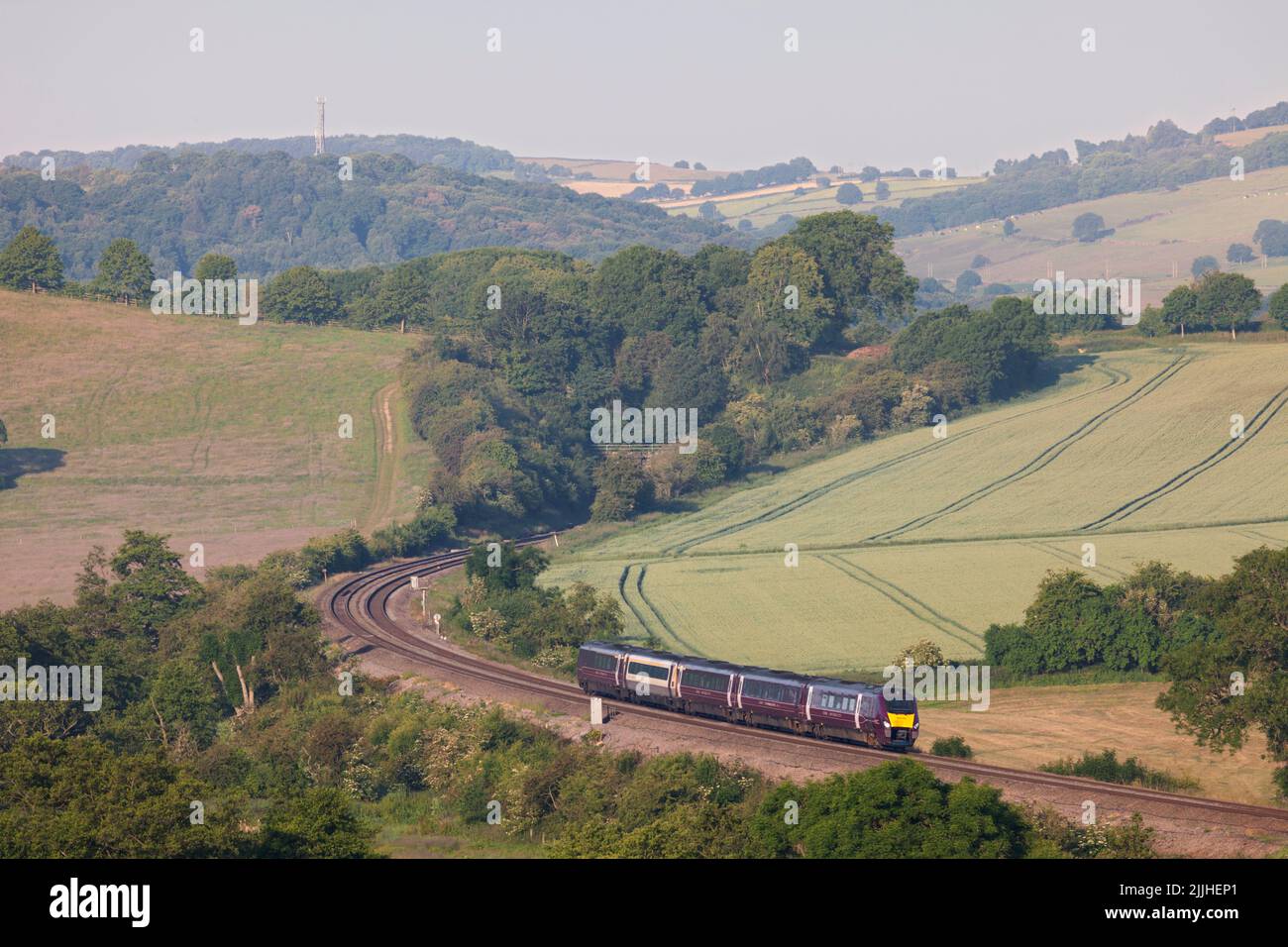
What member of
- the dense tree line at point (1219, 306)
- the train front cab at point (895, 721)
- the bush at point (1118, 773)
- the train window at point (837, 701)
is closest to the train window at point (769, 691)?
the train window at point (837, 701)

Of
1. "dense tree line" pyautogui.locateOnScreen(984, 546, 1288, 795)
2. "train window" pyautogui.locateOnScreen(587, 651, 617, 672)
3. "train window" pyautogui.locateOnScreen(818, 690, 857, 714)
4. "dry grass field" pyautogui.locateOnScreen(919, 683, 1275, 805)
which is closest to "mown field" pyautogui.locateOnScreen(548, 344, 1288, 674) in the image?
"dense tree line" pyautogui.locateOnScreen(984, 546, 1288, 795)

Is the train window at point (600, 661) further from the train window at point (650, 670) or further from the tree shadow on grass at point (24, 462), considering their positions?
the tree shadow on grass at point (24, 462)

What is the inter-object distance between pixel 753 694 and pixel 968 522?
176 feet

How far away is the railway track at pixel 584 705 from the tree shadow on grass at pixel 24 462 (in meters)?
37.8

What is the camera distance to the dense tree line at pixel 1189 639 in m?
51.2

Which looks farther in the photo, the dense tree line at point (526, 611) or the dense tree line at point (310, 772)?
the dense tree line at point (526, 611)

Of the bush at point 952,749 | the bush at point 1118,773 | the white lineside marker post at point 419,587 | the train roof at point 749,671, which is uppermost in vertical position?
the train roof at point 749,671

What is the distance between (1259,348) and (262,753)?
112m

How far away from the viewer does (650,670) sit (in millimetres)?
58500

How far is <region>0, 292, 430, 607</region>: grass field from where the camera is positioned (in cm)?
10956

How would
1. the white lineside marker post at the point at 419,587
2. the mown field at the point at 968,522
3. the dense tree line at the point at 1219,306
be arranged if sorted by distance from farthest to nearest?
the dense tree line at the point at 1219,306, the white lineside marker post at the point at 419,587, the mown field at the point at 968,522

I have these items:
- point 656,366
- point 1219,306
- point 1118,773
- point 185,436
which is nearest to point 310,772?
point 1118,773

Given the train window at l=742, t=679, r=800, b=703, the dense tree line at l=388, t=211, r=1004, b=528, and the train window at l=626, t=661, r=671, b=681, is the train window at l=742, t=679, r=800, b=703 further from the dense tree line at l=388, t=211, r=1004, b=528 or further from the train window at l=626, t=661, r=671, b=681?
the dense tree line at l=388, t=211, r=1004, b=528

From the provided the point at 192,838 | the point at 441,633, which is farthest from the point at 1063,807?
the point at 441,633
